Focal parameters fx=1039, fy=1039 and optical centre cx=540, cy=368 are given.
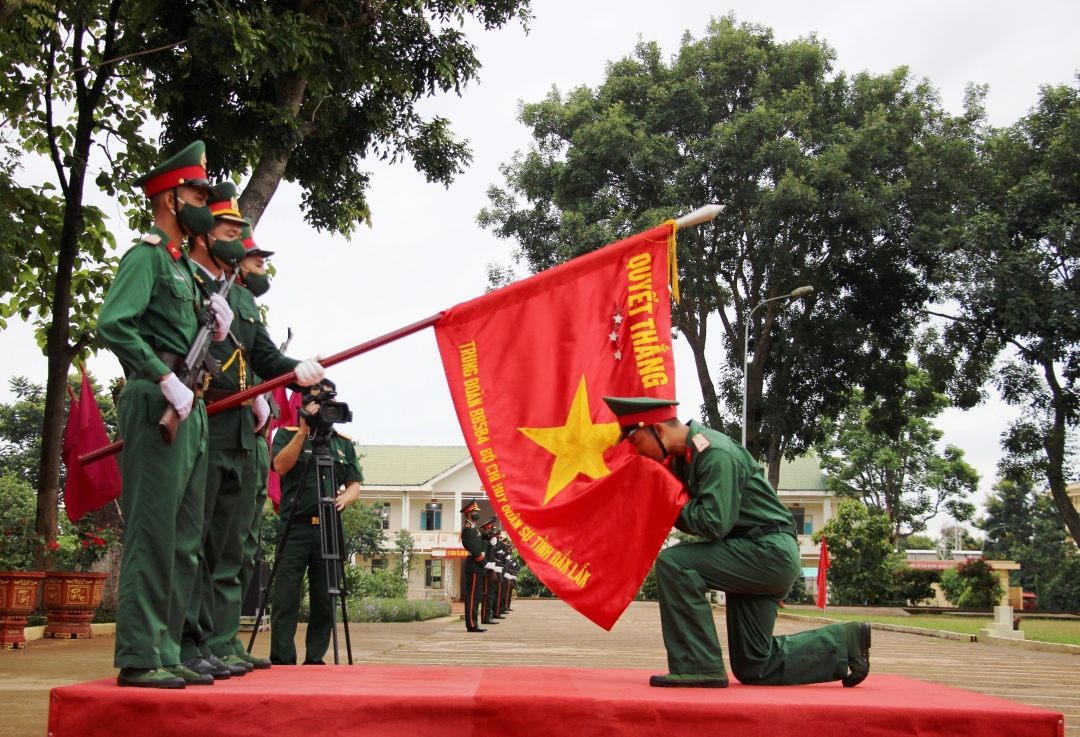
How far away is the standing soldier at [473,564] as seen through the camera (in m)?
15.9

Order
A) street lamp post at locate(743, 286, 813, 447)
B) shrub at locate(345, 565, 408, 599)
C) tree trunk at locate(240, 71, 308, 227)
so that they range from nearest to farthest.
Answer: tree trunk at locate(240, 71, 308, 227) < shrub at locate(345, 565, 408, 599) < street lamp post at locate(743, 286, 813, 447)

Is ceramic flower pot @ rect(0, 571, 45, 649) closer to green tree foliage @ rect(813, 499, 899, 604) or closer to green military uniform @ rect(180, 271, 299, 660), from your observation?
green military uniform @ rect(180, 271, 299, 660)

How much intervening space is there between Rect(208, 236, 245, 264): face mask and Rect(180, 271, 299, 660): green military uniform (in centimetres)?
11

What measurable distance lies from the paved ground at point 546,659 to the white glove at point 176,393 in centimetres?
177

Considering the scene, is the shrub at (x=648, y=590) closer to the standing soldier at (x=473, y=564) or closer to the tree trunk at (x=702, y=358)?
the tree trunk at (x=702, y=358)

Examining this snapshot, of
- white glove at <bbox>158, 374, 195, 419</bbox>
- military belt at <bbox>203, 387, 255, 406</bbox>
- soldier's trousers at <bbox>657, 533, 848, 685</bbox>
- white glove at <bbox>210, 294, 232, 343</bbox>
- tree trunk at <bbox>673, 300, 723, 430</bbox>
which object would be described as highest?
tree trunk at <bbox>673, 300, 723, 430</bbox>

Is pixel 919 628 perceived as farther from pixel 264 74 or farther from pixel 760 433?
pixel 264 74

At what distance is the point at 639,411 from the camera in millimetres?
4590

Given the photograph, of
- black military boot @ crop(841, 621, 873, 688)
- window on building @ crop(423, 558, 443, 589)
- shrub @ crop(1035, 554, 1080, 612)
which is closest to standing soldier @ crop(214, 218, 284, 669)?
black military boot @ crop(841, 621, 873, 688)

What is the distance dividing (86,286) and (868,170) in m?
17.4

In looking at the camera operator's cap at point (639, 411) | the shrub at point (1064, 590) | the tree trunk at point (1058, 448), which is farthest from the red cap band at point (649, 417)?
the shrub at point (1064, 590)

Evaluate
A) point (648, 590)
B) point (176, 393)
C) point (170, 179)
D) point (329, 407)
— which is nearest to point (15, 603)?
point (329, 407)

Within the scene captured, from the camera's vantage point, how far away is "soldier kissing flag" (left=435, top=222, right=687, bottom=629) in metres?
4.74

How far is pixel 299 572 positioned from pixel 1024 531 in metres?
77.5
